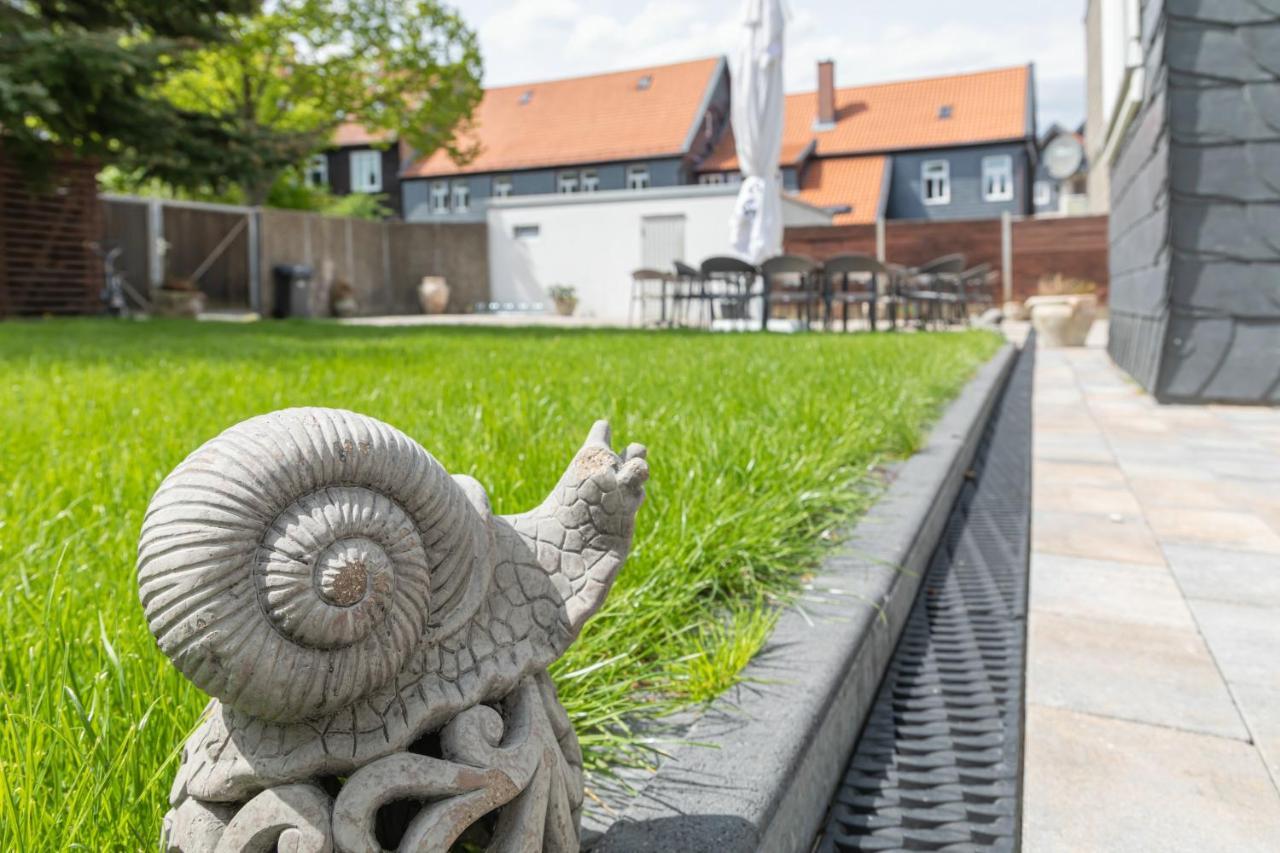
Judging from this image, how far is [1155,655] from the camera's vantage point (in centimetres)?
211

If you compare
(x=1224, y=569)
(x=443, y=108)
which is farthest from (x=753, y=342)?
(x=443, y=108)

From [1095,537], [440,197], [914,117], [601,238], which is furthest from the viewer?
[440,197]

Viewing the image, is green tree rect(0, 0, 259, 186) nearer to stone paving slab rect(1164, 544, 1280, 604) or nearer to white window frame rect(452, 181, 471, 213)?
stone paving slab rect(1164, 544, 1280, 604)

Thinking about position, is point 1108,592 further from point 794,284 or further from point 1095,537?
point 794,284

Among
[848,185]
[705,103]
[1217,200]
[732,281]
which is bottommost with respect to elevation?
[1217,200]

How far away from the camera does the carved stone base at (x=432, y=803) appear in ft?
2.76

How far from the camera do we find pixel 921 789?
1636 millimetres

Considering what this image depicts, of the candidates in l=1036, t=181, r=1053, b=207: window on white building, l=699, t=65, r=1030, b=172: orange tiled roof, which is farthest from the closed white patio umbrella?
l=1036, t=181, r=1053, b=207: window on white building

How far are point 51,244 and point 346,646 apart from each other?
16.9m

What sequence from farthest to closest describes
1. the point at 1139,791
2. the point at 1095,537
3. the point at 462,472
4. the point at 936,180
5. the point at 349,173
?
1. the point at 349,173
2. the point at 936,180
3. the point at 1095,537
4. the point at 462,472
5. the point at 1139,791

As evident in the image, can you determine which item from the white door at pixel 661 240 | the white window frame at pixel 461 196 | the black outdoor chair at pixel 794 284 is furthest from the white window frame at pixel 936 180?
the black outdoor chair at pixel 794 284

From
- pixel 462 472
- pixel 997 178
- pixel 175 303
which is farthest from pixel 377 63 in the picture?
pixel 462 472

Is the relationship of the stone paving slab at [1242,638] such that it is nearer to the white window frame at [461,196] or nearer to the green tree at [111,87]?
the green tree at [111,87]

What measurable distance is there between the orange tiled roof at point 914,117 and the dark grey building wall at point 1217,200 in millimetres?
29552
